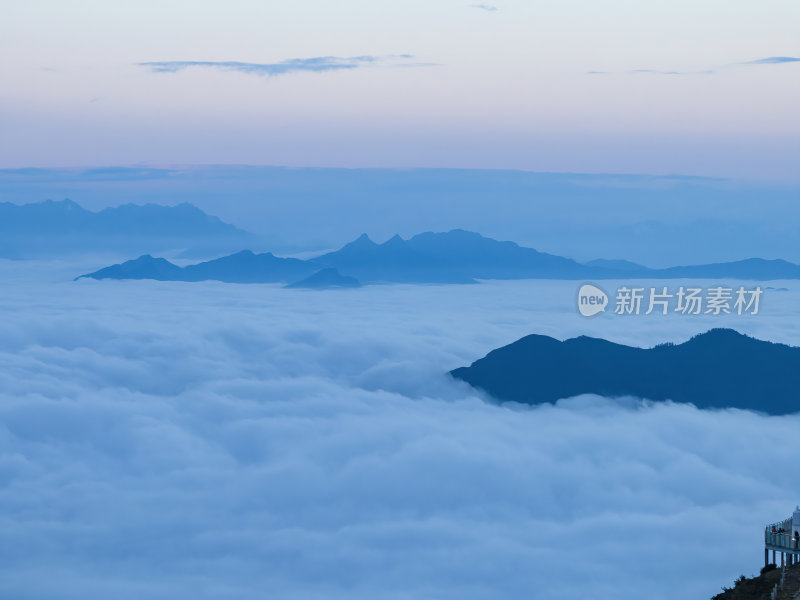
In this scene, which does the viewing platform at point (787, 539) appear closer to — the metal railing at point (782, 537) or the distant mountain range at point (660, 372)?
the metal railing at point (782, 537)

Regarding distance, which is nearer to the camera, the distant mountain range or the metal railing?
the metal railing

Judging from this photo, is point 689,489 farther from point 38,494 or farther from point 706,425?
point 38,494

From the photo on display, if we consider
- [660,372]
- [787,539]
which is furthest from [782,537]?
[660,372]

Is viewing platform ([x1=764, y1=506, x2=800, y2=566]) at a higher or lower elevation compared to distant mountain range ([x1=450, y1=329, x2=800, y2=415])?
lower

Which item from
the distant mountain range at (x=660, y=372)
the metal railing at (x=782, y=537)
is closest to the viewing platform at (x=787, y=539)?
Result: the metal railing at (x=782, y=537)

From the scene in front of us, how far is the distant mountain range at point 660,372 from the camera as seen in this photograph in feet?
575

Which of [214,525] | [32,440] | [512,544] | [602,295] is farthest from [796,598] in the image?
[32,440]

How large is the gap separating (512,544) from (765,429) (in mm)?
57994

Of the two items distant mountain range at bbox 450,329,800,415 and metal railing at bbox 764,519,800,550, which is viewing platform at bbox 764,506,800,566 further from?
distant mountain range at bbox 450,329,800,415

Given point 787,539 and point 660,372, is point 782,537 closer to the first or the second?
point 787,539

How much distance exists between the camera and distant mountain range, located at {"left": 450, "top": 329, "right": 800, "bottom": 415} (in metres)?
175

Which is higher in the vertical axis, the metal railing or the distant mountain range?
the distant mountain range

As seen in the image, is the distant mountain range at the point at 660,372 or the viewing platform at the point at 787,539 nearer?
the viewing platform at the point at 787,539

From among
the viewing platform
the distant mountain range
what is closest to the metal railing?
the viewing platform
